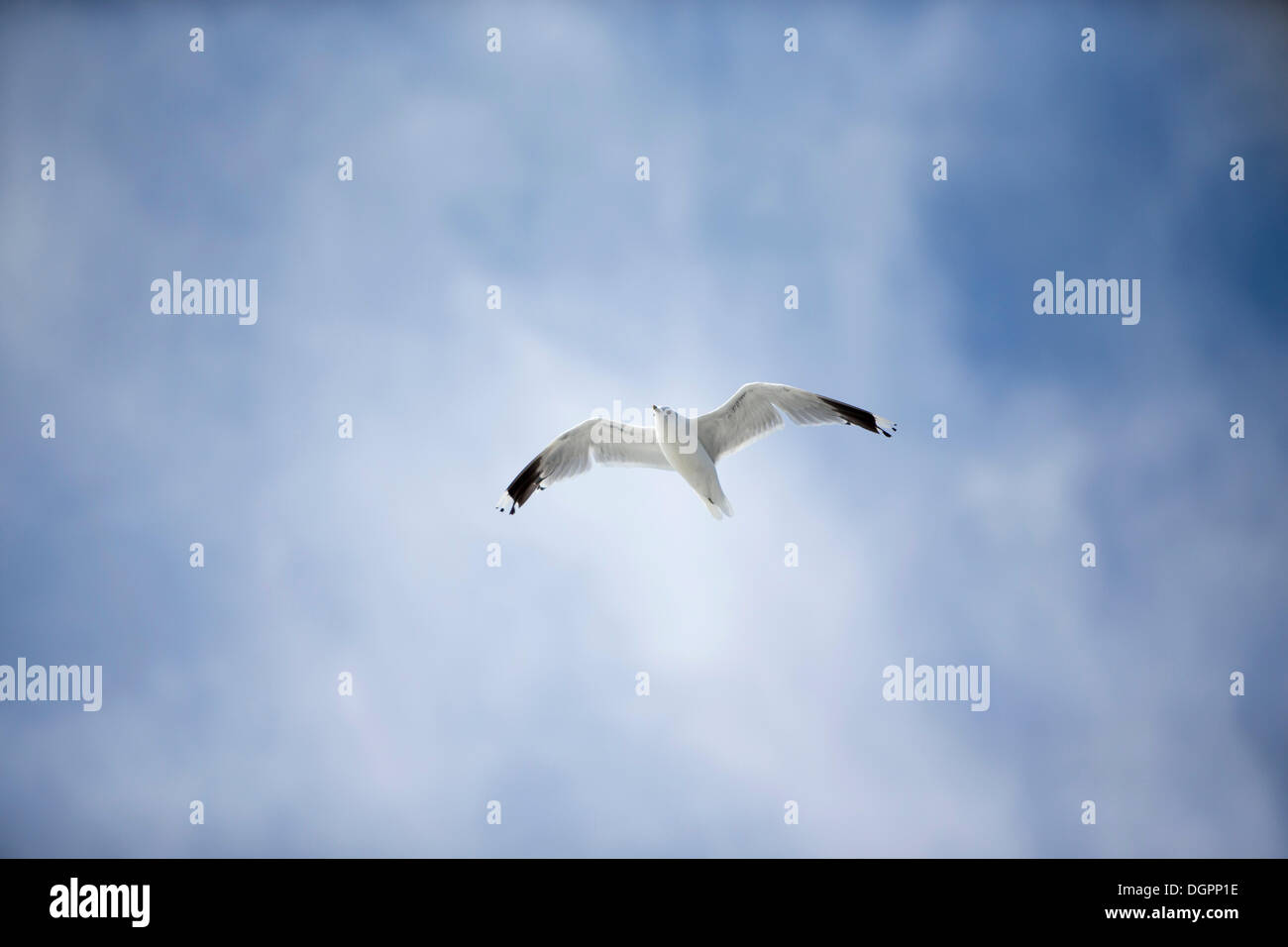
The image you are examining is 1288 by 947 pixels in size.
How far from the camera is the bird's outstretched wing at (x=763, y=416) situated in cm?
809

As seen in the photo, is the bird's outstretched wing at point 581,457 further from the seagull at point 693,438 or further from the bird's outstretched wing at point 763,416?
the bird's outstretched wing at point 763,416

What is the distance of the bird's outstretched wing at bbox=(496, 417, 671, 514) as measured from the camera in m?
8.77

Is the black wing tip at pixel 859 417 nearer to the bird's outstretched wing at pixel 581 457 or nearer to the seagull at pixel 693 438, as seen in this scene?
the seagull at pixel 693 438

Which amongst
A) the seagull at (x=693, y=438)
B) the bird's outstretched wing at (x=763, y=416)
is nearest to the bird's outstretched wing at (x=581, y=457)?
the seagull at (x=693, y=438)

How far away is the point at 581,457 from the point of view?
29.4 ft

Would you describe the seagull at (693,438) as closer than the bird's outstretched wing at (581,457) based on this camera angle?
Yes

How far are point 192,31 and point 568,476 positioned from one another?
6.47 m

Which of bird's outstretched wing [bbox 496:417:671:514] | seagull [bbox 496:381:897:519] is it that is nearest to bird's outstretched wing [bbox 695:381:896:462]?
seagull [bbox 496:381:897:519]

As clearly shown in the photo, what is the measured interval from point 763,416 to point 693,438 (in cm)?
72

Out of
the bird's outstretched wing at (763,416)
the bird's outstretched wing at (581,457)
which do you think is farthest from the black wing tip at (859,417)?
the bird's outstretched wing at (581,457)

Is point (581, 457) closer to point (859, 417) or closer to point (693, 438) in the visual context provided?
point (693, 438)
